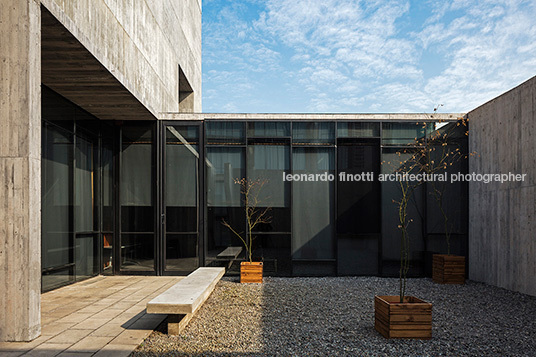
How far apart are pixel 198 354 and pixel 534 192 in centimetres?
612

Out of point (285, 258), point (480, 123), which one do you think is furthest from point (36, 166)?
point (480, 123)

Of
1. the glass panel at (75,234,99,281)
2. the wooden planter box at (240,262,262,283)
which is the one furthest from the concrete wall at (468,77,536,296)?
the glass panel at (75,234,99,281)

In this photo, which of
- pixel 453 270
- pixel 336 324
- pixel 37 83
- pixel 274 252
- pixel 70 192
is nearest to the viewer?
pixel 37 83

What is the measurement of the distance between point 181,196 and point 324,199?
10.5 feet

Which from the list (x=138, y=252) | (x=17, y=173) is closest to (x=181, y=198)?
(x=138, y=252)

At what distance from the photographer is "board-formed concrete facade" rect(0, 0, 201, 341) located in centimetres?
457

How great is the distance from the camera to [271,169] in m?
9.55

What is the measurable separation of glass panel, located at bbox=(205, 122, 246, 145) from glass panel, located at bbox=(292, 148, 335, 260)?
1271 mm

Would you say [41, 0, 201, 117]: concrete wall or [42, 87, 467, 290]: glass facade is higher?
[41, 0, 201, 117]: concrete wall

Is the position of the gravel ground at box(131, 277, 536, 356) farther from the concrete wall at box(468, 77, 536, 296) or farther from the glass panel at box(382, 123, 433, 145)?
the glass panel at box(382, 123, 433, 145)

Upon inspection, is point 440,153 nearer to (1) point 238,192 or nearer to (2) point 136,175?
(1) point 238,192

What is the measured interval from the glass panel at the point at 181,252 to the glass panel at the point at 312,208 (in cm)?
221

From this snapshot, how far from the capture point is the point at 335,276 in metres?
9.39

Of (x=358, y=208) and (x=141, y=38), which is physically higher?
(x=141, y=38)
